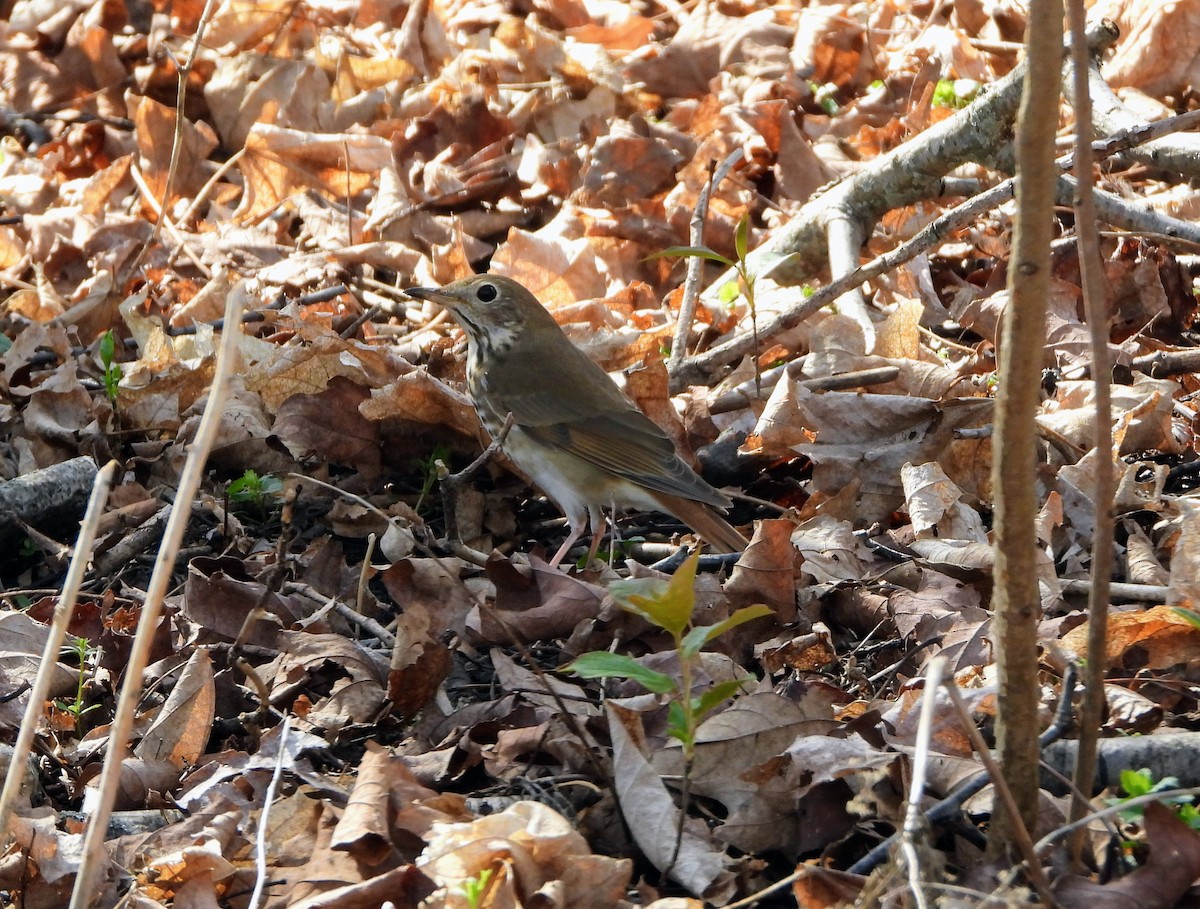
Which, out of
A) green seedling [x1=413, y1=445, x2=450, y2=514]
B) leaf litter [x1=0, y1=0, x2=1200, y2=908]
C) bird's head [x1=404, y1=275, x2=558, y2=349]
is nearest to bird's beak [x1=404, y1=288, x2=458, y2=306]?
bird's head [x1=404, y1=275, x2=558, y2=349]

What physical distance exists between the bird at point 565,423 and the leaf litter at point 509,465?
17 cm

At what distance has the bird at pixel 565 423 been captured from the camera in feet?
14.0

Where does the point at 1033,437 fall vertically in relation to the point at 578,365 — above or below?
above

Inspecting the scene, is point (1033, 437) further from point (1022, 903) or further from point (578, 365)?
point (578, 365)

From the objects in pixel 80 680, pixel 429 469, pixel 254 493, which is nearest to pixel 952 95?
pixel 429 469

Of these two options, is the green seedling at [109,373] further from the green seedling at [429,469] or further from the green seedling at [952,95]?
the green seedling at [952,95]

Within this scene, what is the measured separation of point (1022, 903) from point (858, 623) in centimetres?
167

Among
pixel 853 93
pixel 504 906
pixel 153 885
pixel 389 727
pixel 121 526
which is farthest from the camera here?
pixel 853 93

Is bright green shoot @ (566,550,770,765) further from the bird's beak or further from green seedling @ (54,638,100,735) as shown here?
the bird's beak

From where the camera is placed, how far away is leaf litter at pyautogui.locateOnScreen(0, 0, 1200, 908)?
2527 millimetres

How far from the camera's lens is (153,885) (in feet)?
8.11

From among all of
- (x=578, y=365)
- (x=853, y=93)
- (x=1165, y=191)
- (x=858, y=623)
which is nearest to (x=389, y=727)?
(x=858, y=623)

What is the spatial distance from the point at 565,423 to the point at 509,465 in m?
0.26

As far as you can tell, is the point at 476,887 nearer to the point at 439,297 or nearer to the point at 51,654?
the point at 51,654
